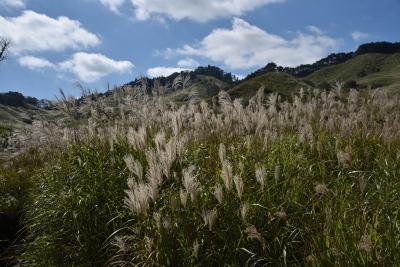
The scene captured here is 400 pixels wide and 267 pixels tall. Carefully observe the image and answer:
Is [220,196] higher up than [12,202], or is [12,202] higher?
[220,196]

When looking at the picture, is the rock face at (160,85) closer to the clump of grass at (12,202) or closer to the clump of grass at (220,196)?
the clump of grass at (220,196)

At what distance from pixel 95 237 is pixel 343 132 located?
432 centimetres

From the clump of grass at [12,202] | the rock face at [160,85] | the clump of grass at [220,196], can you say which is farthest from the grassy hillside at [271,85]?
the clump of grass at [220,196]

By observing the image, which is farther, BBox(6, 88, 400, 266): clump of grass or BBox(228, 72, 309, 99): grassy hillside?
BBox(228, 72, 309, 99): grassy hillside

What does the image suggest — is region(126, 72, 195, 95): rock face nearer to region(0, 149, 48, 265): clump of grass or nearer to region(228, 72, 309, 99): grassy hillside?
region(0, 149, 48, 265): clump of grass

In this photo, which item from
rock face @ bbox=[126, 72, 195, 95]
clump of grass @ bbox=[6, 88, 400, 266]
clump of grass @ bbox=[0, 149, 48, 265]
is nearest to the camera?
clump of grass @ bbox=[6, 88, 400, 266]

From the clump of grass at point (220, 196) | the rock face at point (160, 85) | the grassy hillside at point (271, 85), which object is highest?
the rock face at point (160, 85)

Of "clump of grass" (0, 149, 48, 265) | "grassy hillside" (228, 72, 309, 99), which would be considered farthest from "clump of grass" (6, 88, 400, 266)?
"grassy hillside" (228, 72, 309, 99)

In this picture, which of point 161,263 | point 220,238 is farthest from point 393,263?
point 161,263

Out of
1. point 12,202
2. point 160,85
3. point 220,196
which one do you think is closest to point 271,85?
point 160,85

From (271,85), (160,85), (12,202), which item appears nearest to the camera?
(12,202)

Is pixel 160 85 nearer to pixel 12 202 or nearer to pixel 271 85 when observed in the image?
pixel 12 202

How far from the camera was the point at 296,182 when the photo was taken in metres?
4.98

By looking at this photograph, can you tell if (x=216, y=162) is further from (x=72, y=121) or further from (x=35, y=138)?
(x=35, y=138)
